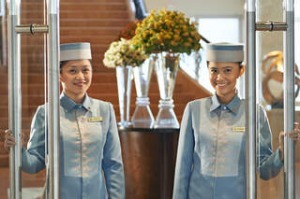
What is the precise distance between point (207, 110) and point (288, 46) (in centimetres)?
172

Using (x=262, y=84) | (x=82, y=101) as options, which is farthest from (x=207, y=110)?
(x=262, y=84)

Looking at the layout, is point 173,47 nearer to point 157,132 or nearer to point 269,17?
point 157,132

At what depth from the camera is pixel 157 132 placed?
20.4 ft

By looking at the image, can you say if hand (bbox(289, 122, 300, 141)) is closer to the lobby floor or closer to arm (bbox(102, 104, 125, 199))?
the lobby floor

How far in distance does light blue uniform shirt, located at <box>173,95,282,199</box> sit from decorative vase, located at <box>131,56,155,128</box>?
113 inches

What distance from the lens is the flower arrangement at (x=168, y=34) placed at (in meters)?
6.15

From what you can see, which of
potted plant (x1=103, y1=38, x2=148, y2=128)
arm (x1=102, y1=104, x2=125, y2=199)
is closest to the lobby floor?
arm (x1=102, y1=104, x2=125, y2=199)

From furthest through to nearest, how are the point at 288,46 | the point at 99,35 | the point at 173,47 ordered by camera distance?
1. the point at 99,35
2. the point at 173,47
3. the point at 288,46

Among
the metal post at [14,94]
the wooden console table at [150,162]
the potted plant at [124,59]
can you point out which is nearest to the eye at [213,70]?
the metal post at [14,94]

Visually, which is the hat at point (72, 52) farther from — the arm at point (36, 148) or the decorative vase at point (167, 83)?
the decorative vase at point (167, 83)

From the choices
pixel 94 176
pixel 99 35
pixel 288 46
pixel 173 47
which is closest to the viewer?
pixel 288 46

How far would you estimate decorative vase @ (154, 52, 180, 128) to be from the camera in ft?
20.8

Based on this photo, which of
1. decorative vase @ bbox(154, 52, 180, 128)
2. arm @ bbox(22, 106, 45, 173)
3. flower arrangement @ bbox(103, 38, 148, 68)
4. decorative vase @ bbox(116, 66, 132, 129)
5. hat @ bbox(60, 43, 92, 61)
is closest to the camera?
arm @ bbox(22, 106, 45, 173)

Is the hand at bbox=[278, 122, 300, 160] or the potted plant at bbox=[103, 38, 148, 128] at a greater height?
the potted plant at bbox=[103, 38, 148, 128]
